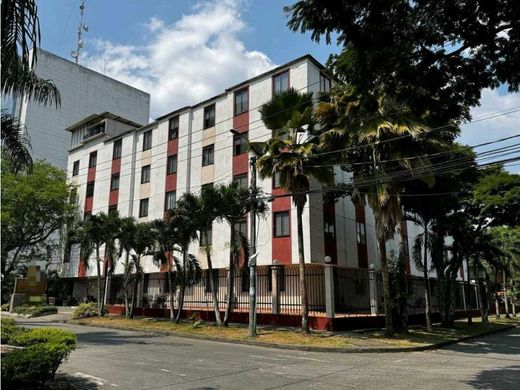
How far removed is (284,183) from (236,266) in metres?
5.27

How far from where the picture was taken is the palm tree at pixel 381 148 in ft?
57.8

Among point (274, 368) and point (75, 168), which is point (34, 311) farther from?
point (274, 368)

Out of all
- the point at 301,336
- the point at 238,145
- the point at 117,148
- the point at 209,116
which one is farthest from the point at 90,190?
the point at 301,336

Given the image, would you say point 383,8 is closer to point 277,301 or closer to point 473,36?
point 473,36

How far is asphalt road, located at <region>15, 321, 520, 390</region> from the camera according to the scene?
937 cm

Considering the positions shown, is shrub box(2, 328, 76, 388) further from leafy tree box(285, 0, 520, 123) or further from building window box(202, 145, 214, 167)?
building window box(202, 145, 214, 167)

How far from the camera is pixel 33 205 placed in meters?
40.2

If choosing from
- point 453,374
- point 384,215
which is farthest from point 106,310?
point 453,374

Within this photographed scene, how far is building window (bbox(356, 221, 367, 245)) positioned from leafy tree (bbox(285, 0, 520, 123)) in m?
21.9

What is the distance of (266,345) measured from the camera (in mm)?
17062

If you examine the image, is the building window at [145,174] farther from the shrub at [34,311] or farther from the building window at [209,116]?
the shrub at [34,311]

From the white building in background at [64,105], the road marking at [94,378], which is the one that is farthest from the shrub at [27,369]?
the white building in background at [64,105]

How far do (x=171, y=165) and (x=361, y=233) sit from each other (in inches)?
555

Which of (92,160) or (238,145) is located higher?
(92,160)
